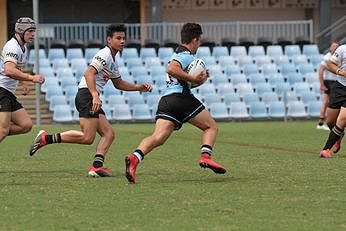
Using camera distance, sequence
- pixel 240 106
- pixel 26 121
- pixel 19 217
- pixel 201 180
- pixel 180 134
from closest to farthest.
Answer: pixel 19 217 < pixel 201 180 < pixel 26 121 < pixel 180 134 < pixel 240 106

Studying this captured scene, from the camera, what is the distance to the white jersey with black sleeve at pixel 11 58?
1223 centimetres

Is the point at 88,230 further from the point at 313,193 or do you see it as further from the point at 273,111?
the point at 273,111

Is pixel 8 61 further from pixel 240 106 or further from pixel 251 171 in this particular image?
pixel 240 106

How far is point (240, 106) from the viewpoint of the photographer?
3181 cm

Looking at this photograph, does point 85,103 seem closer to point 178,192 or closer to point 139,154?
point 139,154

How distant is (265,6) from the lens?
40188 mm

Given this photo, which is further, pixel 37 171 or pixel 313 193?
pixel 37 171

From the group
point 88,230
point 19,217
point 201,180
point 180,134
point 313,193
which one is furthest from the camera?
point 180,134

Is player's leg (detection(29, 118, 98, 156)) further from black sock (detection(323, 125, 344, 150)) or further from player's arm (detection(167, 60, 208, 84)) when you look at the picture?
black sock (detection(323, 125, 344, 150))

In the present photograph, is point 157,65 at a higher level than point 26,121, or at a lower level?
lower

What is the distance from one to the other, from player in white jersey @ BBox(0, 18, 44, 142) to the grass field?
671mm

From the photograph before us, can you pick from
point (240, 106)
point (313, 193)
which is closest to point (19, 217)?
point (313, 193)

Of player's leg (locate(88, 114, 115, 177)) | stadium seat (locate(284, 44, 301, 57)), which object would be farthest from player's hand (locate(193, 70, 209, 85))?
stadium seat (locate(284, 44, 301, 57))

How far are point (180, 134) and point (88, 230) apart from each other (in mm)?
15897
